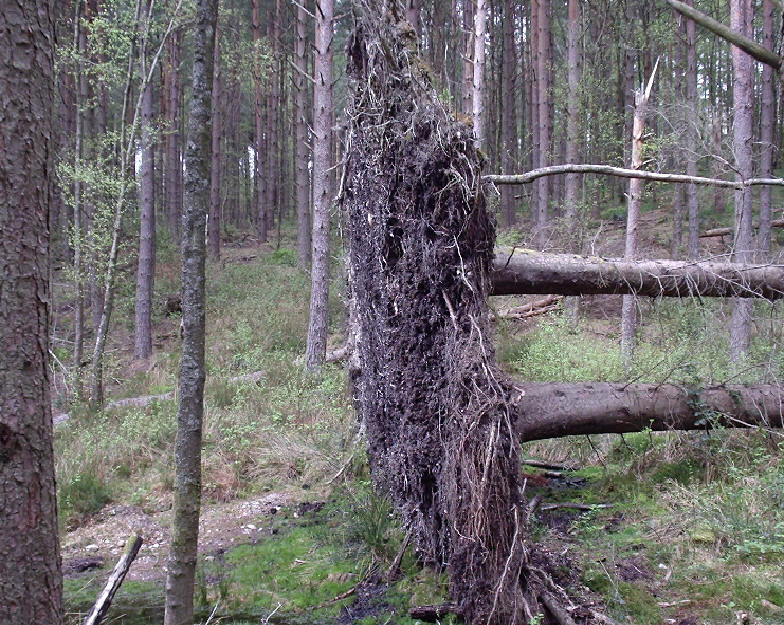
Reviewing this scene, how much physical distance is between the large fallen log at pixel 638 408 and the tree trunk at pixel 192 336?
9.35 feet

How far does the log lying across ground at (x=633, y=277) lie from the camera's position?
19.5 ft

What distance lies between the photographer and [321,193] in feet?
37.7

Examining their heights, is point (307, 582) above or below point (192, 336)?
below

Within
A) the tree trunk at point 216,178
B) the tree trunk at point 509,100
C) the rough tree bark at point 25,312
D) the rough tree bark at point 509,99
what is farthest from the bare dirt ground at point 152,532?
the rough tree bark at point 509,99

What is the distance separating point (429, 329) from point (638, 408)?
2394 mm

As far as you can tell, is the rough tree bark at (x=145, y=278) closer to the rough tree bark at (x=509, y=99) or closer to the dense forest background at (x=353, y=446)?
the dense forest background at (x=353, y=446)

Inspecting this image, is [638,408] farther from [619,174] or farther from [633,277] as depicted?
[619,174]

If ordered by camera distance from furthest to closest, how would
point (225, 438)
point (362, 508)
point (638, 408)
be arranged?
point (225, 438)
point (638, 408)
point (362, 508)

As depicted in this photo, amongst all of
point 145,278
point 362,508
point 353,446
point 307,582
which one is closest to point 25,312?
point 307,582

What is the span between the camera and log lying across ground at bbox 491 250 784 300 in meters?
5.95

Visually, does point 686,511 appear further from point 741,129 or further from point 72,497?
point 741,129

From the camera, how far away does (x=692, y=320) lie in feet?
29.0

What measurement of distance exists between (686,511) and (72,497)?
6.05 metres

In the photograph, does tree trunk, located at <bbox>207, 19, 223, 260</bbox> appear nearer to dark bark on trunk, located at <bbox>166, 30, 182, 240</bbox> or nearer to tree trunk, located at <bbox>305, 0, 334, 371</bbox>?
dark bark on trunk, located at <bbox>166, 30, 182, 240</bbox>
